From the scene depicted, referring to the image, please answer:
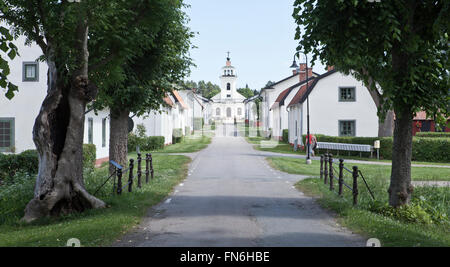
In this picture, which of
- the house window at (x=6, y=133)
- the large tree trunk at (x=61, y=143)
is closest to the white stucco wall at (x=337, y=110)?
the house window at (x=6, y=133)

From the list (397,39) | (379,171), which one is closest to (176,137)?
(379,171)

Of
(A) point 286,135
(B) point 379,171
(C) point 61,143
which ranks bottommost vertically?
(B) point 379,171

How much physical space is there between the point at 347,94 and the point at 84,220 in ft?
95.6

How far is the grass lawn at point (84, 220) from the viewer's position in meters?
7.07

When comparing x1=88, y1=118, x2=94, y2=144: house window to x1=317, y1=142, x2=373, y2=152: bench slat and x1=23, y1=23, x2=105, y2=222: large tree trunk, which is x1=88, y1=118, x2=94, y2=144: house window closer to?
x1=23, y1=23, x2=105, y2=222: large tree trunk

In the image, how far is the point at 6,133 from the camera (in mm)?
23484

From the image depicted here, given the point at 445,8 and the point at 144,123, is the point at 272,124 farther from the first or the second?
the point at 445,8

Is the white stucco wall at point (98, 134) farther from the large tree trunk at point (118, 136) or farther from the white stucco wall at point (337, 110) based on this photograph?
the white stucco wall at point (337, 110)

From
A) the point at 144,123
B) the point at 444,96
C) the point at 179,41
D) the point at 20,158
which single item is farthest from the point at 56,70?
the point at 144,123

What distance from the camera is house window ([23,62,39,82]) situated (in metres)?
23.3

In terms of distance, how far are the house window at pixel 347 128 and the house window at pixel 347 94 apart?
1892 millimetres

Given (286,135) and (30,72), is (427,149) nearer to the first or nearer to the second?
(286,135)

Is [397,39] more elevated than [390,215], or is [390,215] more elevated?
[397,39]
